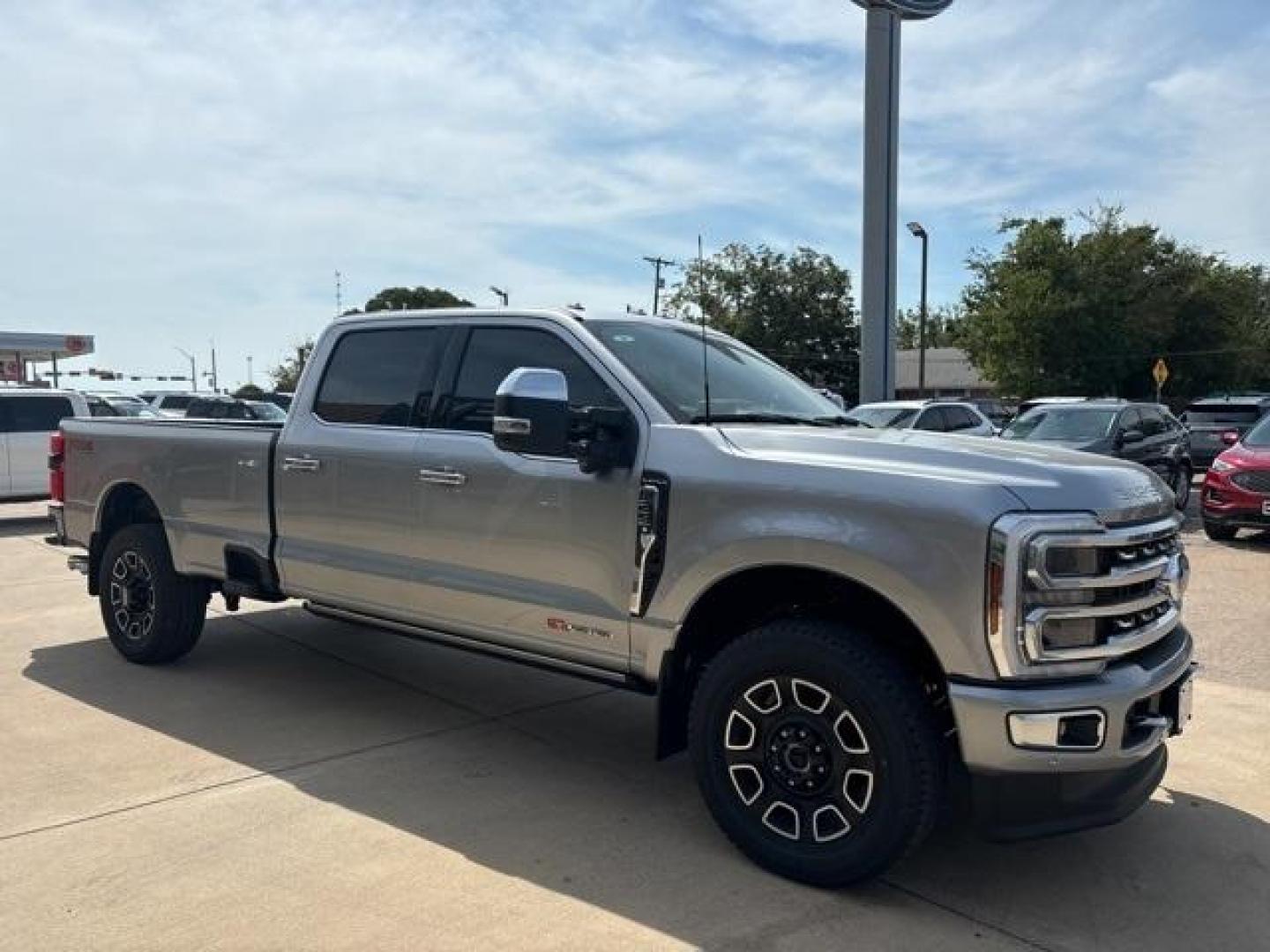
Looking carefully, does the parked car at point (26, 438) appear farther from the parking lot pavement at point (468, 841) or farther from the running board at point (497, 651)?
the running board at point (497, 651)

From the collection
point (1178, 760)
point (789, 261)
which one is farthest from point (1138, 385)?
point (1178, 760)

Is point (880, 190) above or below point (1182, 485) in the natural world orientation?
above

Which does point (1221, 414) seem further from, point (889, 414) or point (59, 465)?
point (59, 465)

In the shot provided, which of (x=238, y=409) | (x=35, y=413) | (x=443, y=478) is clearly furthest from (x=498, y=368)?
(x=238, y=409)

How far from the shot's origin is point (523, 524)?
4.29 metres

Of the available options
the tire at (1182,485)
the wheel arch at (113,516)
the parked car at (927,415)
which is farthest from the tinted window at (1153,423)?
the wheel arch at (113,516)

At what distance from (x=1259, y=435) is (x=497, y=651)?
10565 millimetres

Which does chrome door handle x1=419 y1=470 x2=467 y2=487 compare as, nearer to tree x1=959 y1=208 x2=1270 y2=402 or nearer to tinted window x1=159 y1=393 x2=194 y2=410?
tinted window x1=159 y1=393 x2=194 y2=410

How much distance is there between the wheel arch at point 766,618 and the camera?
3.52 meters

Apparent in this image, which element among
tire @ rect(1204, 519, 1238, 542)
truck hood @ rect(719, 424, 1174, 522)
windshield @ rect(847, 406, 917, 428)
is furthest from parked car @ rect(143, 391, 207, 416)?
truck hood @ rect(719, 424, 1174, 522)

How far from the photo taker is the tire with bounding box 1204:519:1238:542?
1160cm

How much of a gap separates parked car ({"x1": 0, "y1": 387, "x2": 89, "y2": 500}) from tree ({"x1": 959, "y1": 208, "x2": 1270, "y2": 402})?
98.7 ft

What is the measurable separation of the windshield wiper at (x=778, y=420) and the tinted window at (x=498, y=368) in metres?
0.51

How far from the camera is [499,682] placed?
607 centimetres
